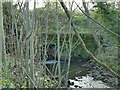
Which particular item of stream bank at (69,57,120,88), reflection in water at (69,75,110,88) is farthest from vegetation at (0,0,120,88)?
reflection in water at (69,75,110,88)

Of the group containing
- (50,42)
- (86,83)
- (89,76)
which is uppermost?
(50,42)

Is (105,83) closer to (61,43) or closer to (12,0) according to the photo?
(61,43)

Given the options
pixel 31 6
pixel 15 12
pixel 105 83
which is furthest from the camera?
pixel 105 83

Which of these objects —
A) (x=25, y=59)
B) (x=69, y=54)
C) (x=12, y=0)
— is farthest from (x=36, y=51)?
(x=12, y=0)

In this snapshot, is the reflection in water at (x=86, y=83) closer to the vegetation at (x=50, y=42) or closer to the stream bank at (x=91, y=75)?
the stream bank at (x=91, y=75)

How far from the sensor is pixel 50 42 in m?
2.61

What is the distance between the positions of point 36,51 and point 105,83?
32.8 inches

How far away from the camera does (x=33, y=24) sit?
2443 millimetres

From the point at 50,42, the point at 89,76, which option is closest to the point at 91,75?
the point at 89,76

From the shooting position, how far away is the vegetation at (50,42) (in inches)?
96.9

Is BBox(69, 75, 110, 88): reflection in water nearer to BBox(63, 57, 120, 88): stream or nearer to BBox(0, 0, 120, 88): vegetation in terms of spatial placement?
BBox(63, 57, 120, 88): stream

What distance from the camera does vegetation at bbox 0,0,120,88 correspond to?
2.46 m

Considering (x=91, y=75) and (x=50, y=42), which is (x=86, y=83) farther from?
(x=50, y=42)

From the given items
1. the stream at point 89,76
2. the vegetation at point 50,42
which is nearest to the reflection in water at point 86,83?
the stream at point 89,76
